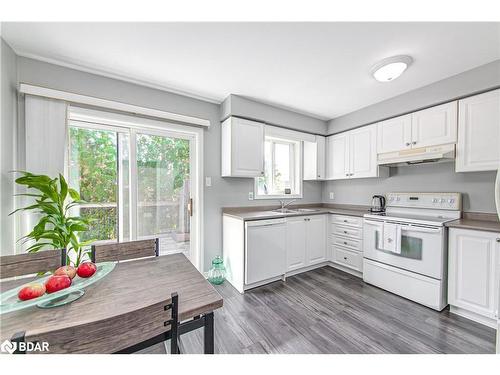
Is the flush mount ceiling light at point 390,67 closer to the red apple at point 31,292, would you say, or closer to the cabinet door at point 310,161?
the cabinet door at point 310,161

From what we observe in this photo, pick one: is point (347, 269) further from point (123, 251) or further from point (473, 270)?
point (123, 251)

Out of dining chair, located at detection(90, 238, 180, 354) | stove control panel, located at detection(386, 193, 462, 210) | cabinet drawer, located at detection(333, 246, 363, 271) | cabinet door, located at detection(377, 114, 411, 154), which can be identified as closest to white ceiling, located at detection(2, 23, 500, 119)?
cabinet door, located at detection(377, 114, 411, 154)

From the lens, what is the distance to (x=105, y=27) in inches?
58.2

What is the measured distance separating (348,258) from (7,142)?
12.6 ft

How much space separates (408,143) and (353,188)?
42.1 inches

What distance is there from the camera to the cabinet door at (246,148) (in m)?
2.62

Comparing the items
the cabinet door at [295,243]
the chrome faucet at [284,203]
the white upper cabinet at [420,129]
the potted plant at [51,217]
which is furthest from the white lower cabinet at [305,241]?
the potted plant at [51,217]

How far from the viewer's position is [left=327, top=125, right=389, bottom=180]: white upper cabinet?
9.46 feet

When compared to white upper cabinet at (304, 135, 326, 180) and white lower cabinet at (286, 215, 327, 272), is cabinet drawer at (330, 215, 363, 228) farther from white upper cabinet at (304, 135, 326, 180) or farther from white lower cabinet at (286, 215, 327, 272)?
white upper cabinet at (304, 135, 326, 180)

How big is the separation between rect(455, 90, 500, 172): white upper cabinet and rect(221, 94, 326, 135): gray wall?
1.74 meters

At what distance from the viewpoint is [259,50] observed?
1727 mm

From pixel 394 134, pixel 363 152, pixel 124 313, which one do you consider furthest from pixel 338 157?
pixel 124 313

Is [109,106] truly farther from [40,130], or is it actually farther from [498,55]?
[498,55]
